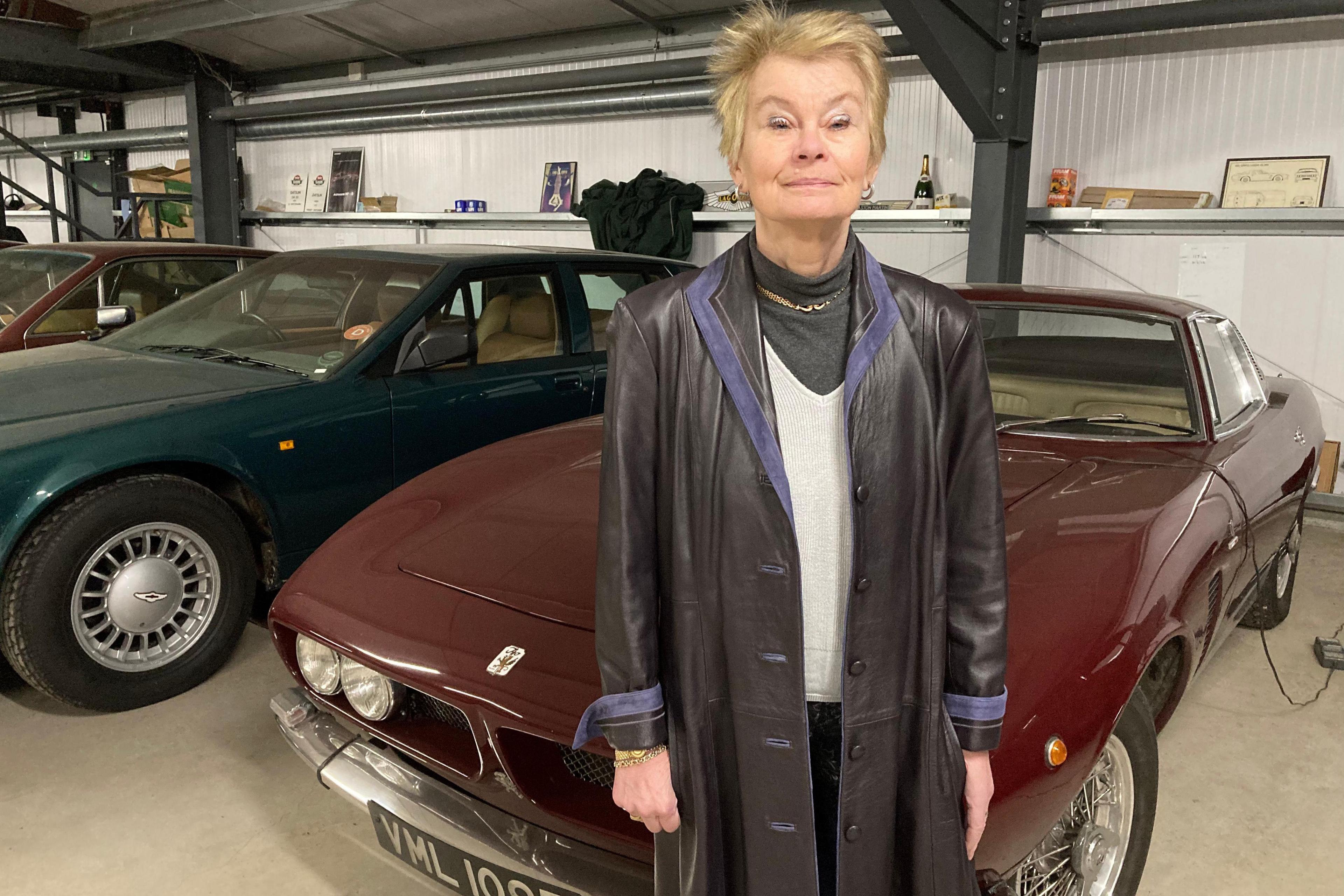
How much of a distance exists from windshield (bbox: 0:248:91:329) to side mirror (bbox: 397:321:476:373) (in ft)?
7.94

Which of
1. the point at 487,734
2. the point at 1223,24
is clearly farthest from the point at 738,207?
the point at 487,734

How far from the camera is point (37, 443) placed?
103 inches

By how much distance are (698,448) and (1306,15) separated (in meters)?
5.54

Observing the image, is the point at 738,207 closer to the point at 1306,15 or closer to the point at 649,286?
the point at 1306,15

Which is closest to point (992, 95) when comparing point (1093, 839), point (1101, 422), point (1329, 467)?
point (1329, 467)

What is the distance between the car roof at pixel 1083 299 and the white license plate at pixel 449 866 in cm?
209

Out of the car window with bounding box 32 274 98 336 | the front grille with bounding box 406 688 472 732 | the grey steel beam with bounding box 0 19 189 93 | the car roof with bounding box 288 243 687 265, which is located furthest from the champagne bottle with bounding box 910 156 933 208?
the grey steel beam with bounding box 0 19 189 93

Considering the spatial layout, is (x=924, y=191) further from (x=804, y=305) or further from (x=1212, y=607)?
(x=804, y=305)

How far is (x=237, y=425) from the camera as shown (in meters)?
2.95

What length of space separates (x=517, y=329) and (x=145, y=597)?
163cm

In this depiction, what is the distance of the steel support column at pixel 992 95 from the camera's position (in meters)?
5.08

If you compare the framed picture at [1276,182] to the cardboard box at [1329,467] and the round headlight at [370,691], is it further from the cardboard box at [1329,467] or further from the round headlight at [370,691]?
the round headlight at [370,691]

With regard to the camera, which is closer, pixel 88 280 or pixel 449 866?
pixel 449 866

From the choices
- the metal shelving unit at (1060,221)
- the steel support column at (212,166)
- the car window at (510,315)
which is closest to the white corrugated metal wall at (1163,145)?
the metal shelving unit at (1060,221)
